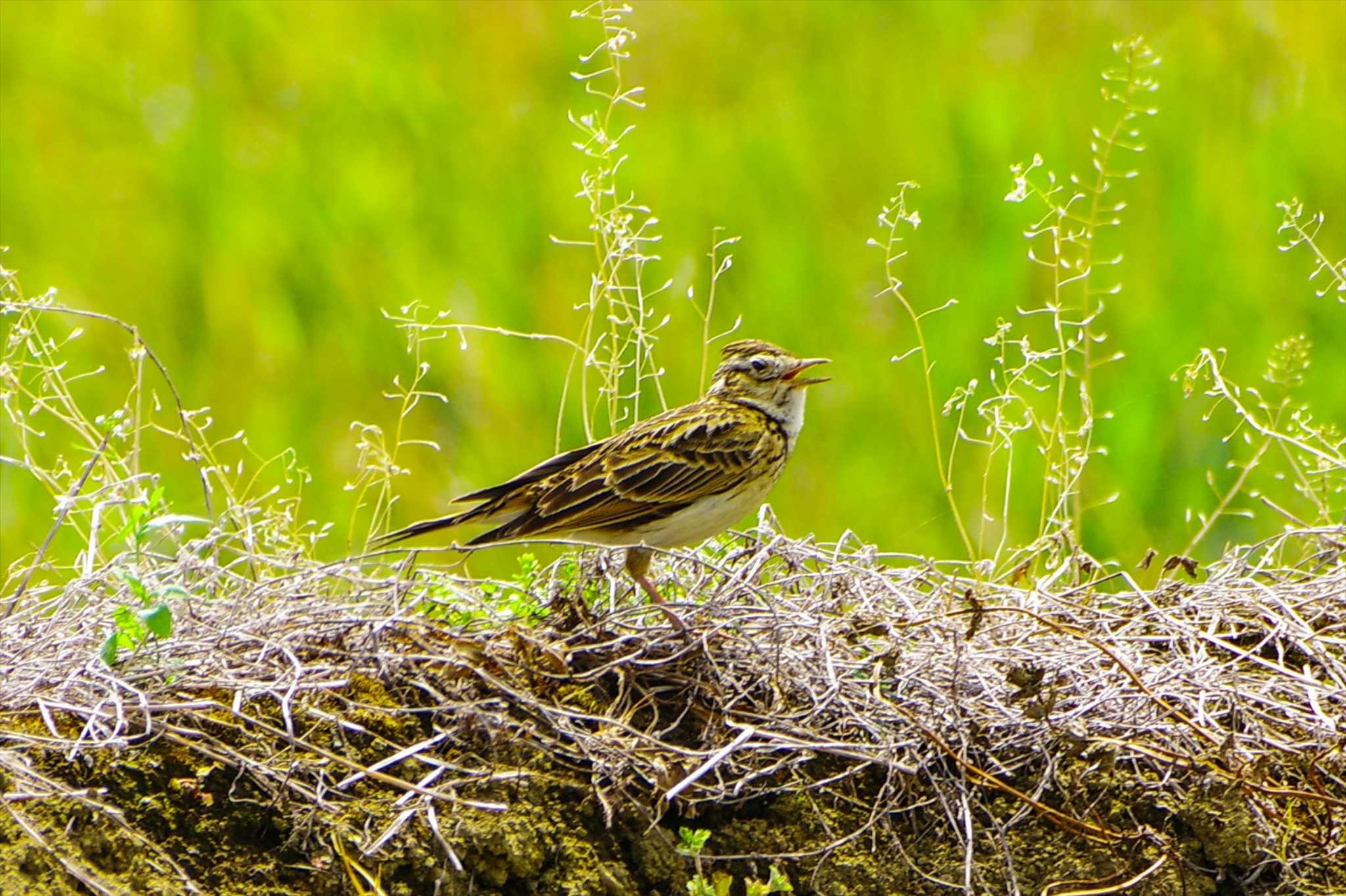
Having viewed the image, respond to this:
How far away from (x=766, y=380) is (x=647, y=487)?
0.73 meters

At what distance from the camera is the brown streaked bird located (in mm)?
5555

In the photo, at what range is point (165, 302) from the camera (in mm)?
9539

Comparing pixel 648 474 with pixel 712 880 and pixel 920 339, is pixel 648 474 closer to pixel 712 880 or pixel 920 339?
pixel 920 339

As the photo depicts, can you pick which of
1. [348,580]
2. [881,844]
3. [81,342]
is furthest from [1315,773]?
[81,342]

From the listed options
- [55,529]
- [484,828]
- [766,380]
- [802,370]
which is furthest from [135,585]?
[802,370]

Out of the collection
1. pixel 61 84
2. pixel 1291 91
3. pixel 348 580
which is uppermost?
pixel 61 84

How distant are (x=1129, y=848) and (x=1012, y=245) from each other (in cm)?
506

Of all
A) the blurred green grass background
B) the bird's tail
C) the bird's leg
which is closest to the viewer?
the bird's leg

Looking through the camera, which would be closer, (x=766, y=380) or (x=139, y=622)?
(x=139, y=622)

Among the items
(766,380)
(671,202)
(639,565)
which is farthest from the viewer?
(671,202)

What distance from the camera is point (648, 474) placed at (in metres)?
5.64

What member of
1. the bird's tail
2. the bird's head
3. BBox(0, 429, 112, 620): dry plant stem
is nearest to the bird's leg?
the bird's tail

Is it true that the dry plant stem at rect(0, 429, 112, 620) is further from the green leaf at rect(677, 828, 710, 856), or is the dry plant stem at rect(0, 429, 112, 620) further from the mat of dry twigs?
the green leaf at rect(677, 828, 710, 856)

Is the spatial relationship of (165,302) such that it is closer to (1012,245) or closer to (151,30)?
(151,30)
